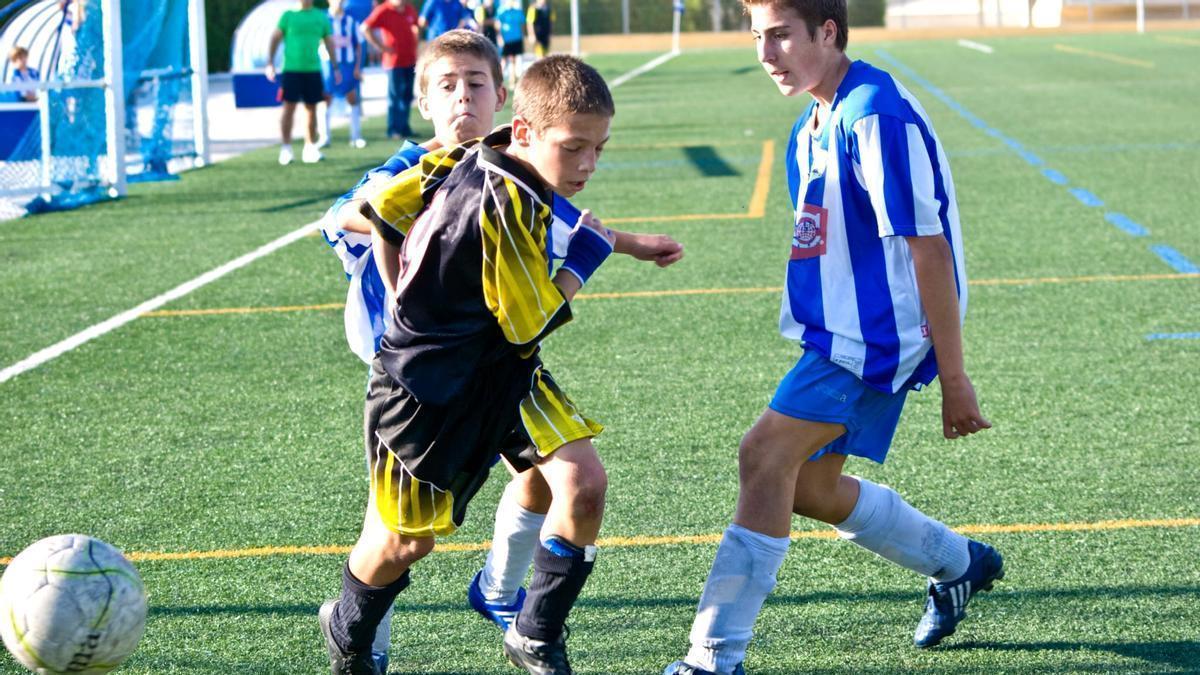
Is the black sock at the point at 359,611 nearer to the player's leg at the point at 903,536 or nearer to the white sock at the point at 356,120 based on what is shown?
the player's leg at the point at 903,536

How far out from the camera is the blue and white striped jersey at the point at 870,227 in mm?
3109

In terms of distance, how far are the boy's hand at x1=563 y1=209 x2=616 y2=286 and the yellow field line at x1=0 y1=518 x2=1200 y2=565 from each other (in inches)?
58.3

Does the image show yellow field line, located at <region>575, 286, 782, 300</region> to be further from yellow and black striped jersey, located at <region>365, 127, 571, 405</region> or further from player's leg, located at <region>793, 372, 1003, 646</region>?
yellow and black striped jersey, located at <region>365, 127, 571, 405</region>

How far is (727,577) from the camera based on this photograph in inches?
130

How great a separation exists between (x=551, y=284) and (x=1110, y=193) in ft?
31.6

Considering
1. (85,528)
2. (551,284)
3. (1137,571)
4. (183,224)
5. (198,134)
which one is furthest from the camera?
(198,134)

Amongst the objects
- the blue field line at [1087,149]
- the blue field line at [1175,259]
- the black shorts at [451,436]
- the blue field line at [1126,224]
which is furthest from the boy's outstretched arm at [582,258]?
the blue field line at [1087,149]

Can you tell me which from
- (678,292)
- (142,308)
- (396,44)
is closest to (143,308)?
(142,308)

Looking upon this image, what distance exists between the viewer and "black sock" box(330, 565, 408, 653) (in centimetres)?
335

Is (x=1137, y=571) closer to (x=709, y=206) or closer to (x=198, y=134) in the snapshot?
(x=709, y=206)

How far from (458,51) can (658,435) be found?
7.47 ft

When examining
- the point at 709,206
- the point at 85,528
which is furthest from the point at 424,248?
the point at 709,206

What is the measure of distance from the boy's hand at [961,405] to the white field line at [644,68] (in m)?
24.8

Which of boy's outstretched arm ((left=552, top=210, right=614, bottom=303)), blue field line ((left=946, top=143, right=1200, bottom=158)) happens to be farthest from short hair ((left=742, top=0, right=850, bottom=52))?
blue field line ((left=946, top=143, right=1200, bottom=158))
